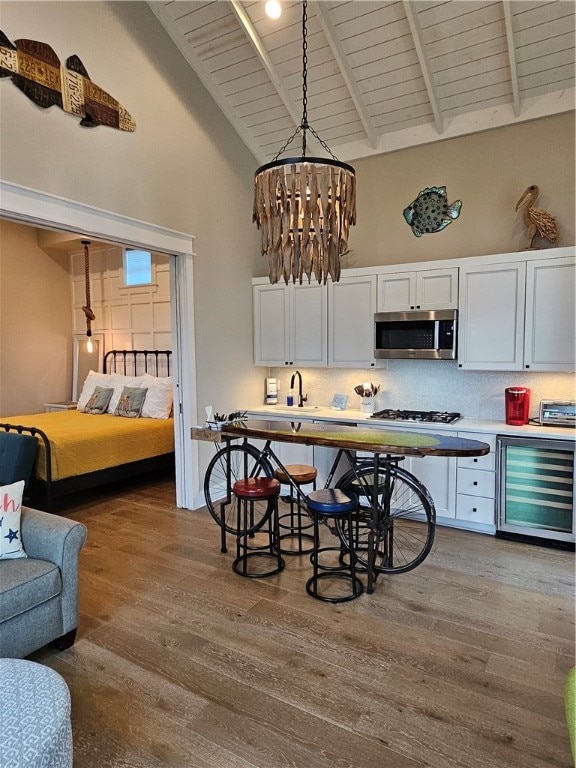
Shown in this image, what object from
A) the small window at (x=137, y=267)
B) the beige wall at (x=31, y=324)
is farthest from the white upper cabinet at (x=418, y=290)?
the beige wall at (x=31, y=324)

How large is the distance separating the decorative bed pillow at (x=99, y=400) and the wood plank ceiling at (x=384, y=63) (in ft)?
11.3

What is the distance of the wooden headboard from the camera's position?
6.31m

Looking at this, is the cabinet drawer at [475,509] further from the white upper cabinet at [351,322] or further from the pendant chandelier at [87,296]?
the pendant chandelier at [87,296]

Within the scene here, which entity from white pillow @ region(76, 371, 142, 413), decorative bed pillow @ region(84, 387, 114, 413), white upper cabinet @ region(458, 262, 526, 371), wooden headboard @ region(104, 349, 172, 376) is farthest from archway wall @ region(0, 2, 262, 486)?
white upper cabinet @ region(458, 262, 526, 371)

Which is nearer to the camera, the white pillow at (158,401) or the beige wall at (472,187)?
the beige wall at (472,187)

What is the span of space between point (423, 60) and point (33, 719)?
15.1 ft

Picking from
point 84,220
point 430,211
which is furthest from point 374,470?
point 430,211

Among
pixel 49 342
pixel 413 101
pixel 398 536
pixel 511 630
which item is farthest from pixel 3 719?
pixel 49 342

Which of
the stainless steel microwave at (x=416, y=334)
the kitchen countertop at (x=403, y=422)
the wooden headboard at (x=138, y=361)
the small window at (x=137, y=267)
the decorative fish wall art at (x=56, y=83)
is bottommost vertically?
the kitchen countertop at (x=403, y=422)

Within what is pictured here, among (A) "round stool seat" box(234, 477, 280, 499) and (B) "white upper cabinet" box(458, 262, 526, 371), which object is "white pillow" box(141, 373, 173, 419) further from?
(B) "white upper cabinet" box(458, 262, 526, 371)

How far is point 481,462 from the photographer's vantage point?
382cm

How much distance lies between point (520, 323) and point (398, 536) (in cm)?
198

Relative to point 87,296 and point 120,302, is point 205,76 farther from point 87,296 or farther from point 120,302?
point 87,296

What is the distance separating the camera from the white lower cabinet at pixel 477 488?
12.4 ft
